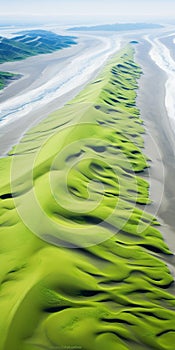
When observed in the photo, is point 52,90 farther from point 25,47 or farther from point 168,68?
point 25,47

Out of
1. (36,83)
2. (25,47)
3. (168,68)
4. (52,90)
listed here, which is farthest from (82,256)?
(25,47)

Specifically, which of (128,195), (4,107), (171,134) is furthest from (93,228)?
(4,107)

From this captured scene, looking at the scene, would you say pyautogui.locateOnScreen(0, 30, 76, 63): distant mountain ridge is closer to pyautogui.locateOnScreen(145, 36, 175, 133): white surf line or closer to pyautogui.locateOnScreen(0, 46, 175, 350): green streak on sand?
pyautogui.locateOnScreen(145, 36, 175, 133): white surf line

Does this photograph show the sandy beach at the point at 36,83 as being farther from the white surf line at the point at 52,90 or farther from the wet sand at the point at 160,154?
the wet sand at the point at 160,154

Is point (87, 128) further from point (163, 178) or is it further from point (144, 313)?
point (144, 313)

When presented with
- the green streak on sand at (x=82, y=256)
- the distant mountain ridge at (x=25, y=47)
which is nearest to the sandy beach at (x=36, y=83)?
the distant mountain ridge at (x=25, y=47)

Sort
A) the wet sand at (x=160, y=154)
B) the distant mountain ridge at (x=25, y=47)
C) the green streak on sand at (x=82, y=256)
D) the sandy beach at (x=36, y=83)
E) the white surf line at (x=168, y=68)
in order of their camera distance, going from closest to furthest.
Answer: the green streak on sand at (x=82, y=256)
the wet sand at (x=160, y=154)
the sandy beach at (x=36, y=83)
the white surf line at (x=168, y=68)
the distant mountain ridge at (x=25, y=47)
